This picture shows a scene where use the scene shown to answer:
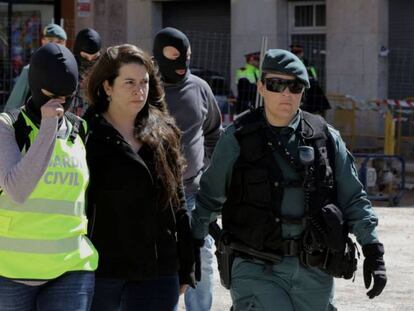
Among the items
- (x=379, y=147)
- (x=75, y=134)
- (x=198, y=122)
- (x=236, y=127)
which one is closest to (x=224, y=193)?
(x=236, y=127)

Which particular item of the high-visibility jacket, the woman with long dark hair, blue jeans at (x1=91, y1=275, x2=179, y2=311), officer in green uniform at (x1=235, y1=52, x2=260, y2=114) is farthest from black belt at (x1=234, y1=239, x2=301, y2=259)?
officer in green uniform at (x1=235, y1=52, x2=260, y2=114)

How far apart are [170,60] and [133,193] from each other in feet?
6.12

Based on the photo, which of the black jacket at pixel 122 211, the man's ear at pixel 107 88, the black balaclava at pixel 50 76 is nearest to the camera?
the black balaclava at pixel 50 76

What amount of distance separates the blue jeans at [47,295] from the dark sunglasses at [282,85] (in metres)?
1.33

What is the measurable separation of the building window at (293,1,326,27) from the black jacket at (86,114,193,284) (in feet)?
50.8

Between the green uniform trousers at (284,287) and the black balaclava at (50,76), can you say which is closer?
the black balaclava at (50,76)

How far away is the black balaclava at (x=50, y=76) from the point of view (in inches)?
157

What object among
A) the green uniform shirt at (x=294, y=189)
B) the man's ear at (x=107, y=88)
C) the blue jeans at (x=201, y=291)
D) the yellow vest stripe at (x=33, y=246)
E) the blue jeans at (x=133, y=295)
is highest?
the man's ear at (x=107, y=88)

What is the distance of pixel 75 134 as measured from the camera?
411cm

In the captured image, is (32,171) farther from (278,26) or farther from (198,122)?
(278,26)

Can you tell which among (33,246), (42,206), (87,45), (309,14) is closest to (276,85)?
(42,206)

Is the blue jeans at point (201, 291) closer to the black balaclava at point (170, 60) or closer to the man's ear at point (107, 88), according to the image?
the black balaclava at point (170, 60)

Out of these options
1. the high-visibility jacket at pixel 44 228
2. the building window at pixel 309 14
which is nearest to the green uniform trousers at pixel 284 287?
the high-visibility jacket at pixel 44 228

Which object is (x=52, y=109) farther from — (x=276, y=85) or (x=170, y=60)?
(x=170, y=60)
